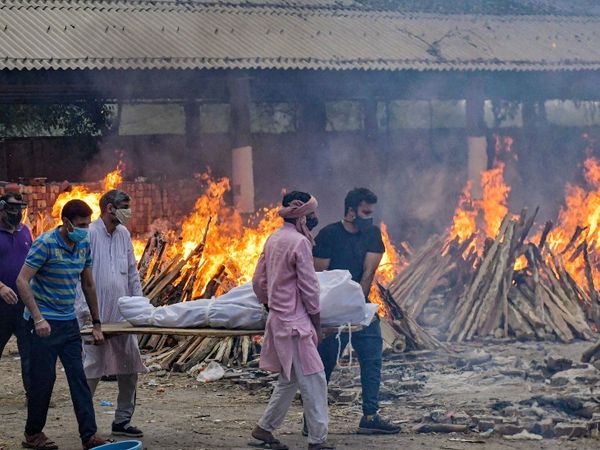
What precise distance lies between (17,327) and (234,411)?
1980 mm

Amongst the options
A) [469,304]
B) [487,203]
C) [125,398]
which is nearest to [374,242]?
[125,398]

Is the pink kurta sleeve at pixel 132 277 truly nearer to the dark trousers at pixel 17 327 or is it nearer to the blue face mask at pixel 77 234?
the blue face mask at pixel 77 234

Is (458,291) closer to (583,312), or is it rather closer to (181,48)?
(583,312)

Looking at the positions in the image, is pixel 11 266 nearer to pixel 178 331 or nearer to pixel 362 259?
pixel 178 331

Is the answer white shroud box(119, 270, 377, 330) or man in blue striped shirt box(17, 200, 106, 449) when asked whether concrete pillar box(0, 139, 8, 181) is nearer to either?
white shroud box(119, 270, 377, 330)

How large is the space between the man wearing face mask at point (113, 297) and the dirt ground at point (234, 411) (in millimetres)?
421

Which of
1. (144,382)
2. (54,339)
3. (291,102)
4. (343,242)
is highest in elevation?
(291,102)

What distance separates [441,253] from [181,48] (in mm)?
5578

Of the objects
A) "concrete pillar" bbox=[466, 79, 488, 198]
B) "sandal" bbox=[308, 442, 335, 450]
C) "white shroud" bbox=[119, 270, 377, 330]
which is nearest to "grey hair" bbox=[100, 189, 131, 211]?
"white shroud" bbox=[119, 270, 377, 330]

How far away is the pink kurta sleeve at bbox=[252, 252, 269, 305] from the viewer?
735 centimetres

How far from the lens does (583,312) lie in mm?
12672

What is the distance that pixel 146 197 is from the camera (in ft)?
55.3

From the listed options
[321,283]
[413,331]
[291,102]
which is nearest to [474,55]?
[291,102]

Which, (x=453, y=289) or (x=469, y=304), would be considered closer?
(x=469, y=304)
